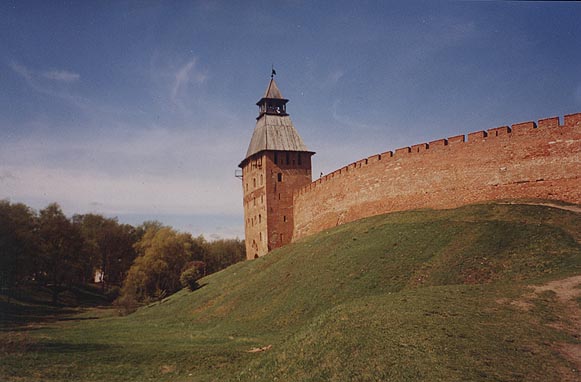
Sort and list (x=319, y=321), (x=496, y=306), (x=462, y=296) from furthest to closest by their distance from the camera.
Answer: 1. (x=319, y=321)
2. (x=462, y=296)
3. (x=496, y=306)

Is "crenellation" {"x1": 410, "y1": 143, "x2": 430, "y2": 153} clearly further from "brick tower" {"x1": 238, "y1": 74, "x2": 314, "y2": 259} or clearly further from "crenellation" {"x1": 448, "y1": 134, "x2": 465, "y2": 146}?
"brick tower" {"x1": 238, "y1": 74, "x2": 314, "y2": 259}

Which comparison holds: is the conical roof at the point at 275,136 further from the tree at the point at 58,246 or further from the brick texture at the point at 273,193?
the tree at the point at 58,246

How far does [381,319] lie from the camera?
11.6 metres

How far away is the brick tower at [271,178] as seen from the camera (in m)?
40.8

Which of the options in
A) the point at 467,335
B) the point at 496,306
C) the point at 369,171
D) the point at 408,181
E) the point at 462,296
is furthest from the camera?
the point at 369,171

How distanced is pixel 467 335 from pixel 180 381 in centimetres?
801

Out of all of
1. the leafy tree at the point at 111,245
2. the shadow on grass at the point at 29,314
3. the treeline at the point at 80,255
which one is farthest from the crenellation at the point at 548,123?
the leafy tree at the point at 111,245

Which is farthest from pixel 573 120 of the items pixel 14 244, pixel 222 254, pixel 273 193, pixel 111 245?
pixel 222 254

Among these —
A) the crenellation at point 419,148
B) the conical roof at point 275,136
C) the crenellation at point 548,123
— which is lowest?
the crenellation at point 548,123

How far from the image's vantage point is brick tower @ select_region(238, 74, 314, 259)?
134 ft

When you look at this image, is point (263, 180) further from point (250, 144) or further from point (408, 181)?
point (408, 181)

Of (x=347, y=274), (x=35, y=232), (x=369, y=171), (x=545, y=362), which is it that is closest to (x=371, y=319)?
(x=545, y=362)

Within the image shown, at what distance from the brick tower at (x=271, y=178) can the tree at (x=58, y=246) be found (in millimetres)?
18156

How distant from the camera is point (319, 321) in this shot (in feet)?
44.9
